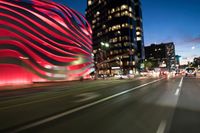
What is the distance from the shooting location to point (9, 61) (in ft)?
161

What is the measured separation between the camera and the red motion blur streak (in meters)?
50.0

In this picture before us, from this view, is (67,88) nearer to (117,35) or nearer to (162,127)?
(162,127)

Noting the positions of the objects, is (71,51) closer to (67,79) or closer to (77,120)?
(67,79)

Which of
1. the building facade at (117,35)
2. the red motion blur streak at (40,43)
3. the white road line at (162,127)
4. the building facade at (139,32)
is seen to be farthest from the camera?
the building facade at (139,32)

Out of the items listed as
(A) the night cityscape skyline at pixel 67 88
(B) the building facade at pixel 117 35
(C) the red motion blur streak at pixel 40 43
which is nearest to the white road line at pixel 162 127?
(A) the night cityscape skyline at pixel 67 88

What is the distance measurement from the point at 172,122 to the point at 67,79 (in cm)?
6318

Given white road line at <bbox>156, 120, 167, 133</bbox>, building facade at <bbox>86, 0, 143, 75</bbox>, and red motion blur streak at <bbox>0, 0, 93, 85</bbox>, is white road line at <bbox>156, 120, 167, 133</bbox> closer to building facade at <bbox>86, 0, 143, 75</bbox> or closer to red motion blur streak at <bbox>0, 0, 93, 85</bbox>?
red motion blur streak at <bbox>0, 0, 93, 85</bbox>

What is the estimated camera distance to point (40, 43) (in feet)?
199

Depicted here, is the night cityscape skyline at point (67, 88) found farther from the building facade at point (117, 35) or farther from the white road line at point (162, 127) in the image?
the building facade at point (117, 35)

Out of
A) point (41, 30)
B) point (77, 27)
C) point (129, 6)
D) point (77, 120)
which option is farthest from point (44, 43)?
point (129, 6)

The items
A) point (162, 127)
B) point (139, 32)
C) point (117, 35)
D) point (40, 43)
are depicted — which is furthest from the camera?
point (139, 32)

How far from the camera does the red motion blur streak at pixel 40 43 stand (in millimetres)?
→ 50000

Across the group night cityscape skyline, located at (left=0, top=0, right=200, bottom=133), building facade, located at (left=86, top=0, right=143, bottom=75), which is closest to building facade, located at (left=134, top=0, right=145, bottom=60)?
building facade, located at (left=86, top=0, right=143, bottom=75)

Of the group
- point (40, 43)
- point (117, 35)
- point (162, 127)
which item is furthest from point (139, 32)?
point (162, 127)
